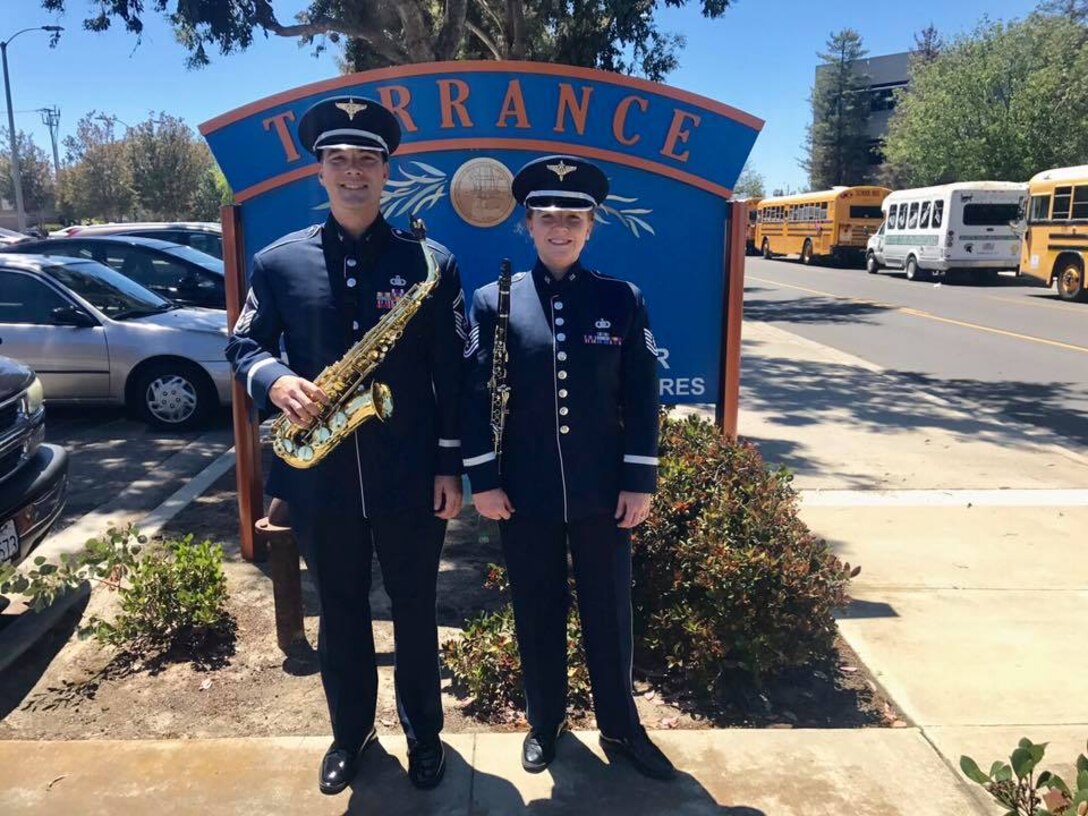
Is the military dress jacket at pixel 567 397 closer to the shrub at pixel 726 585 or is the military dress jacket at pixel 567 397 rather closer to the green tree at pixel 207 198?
the shrub at pixel 726 585

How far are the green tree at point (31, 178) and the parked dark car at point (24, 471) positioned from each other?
6693 centimetres

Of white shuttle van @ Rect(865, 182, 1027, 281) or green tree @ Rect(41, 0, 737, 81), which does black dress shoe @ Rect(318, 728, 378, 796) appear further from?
white shuttle van @ Rect(865, 182, 1027, 281)

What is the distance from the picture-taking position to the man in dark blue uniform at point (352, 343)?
271cm

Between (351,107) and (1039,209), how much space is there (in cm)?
2191

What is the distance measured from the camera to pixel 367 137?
2.67 meters

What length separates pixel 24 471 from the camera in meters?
4.16

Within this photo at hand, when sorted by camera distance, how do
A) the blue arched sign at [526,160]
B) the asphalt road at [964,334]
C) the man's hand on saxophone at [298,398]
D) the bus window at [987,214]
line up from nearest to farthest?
the man's hand on saxophone at [298,398] < the blue arched sign at [526,160] < the asphalt road at [964,334] < the bus window at [987,214]

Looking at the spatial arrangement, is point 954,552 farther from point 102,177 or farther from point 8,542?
Answer: point 102,177

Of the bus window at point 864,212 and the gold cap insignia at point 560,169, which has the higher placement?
the bus window at point 864,212

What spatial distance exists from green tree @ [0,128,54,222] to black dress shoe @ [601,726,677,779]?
69.6 metres

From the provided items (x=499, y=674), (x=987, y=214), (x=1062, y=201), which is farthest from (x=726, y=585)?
(x=987, y=214)

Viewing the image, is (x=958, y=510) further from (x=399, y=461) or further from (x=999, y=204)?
(x=999, y=204)

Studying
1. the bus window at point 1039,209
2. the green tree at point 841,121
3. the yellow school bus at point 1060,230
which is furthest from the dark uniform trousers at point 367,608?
the green tree at point 841,121

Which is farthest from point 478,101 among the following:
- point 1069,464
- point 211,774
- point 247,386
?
point 1069,464
